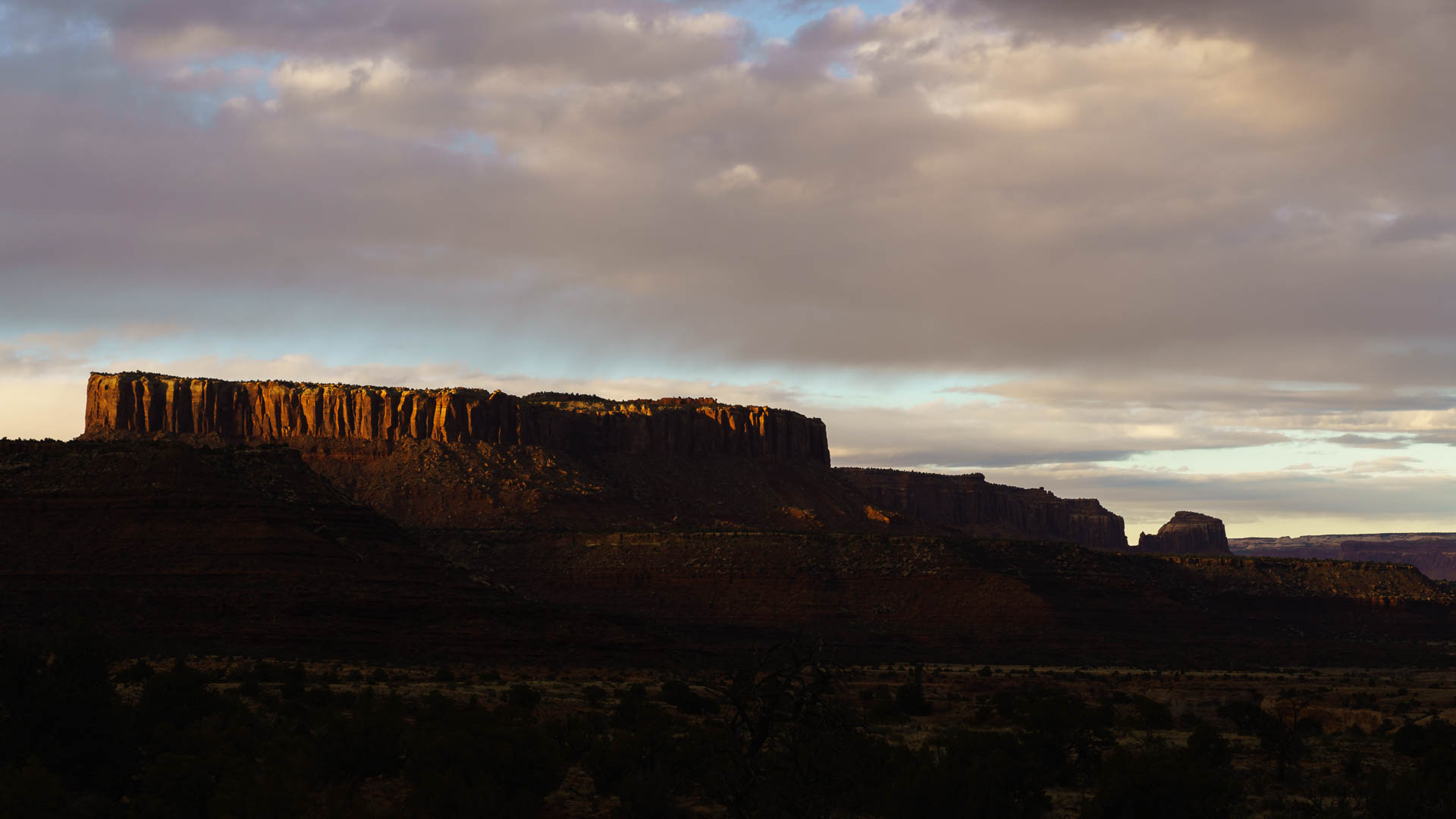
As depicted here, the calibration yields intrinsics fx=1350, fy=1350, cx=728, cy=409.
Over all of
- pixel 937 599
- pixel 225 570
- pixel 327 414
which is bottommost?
pixel 937 599

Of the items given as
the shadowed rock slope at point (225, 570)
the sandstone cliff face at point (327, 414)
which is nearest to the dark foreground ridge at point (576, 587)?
the shadowed rock slope at point (225, 570)

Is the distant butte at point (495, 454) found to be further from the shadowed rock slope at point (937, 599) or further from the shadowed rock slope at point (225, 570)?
the shadowed rock slope at point (225, 570)

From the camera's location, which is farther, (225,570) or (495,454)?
(495,454)

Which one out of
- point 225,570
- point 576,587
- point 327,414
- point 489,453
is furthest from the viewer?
Answer: point 327,414

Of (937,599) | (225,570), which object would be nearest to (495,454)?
(937,599)

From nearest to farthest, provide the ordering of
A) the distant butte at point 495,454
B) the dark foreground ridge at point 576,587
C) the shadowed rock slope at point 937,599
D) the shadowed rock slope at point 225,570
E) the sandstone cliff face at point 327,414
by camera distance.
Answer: the shadowed rock slope at point 225,570 < the dark foreground ridge at point 576,587 < the shadowed rock slope at point 937,599 < the distant butte at point 495,454 < the sandstone cliff face at point 327,414

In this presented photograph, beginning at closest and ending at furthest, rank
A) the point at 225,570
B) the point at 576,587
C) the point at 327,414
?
the point at 225,570, the point at 576,587, the point at 327,414

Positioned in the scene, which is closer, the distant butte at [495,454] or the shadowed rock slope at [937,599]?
the shadowed rock slope at [937,599]

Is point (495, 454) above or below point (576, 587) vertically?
above

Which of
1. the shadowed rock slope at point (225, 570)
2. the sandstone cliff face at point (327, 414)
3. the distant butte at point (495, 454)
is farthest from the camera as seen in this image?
the sandstone cliff face at point (327, 414)

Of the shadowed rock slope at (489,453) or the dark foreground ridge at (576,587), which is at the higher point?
the shadowed rock slope at (489,453)

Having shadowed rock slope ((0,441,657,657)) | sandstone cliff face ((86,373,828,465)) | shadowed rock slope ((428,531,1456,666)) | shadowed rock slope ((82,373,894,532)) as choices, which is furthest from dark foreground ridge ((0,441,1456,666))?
sandstone cliff face ((86,373,828,465))

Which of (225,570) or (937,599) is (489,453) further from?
(225,570)

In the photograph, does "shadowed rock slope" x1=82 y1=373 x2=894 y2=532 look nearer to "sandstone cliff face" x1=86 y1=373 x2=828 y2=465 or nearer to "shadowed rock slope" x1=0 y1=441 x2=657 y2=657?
"sandstone cliff face" x1=86 y1=373 x2=828 y2=465
